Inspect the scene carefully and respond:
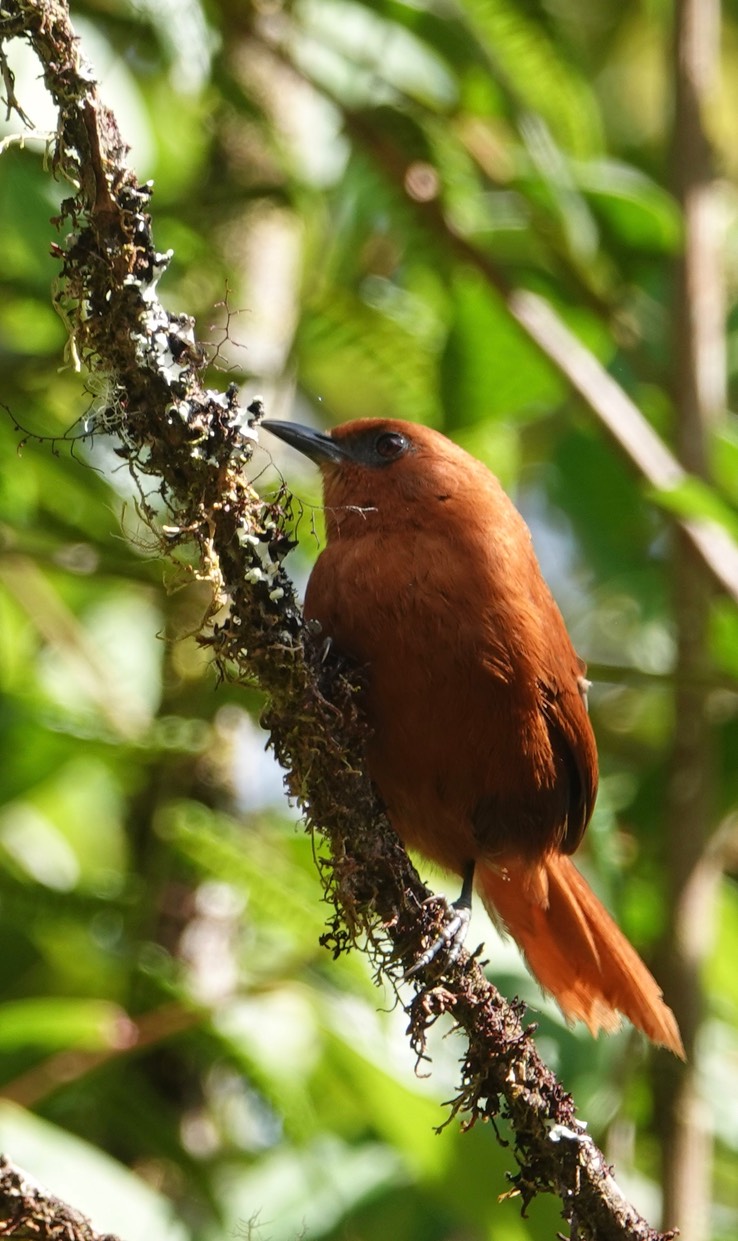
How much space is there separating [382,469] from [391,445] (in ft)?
0.32

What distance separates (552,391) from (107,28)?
5.16ft

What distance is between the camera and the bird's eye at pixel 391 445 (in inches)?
142

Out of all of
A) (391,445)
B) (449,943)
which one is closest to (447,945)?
(449,943)

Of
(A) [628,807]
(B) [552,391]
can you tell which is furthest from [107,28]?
(A) [628,807]

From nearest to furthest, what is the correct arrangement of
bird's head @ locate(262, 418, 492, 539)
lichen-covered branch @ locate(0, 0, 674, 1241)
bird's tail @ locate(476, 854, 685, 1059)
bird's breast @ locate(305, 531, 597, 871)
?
lichen-covered branch @ locate(0, 0, 674, 1241) < bird's breast @ locate(305, 531, 597, 871) < bird's head @ locate(262, 418, 492, 539) < bird's tail @ locate(476, 854, 685, 1059)

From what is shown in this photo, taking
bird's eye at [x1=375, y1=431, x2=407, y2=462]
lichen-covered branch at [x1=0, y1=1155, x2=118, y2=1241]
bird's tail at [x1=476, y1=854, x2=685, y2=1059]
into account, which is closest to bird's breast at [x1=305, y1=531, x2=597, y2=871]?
bird's tail at [x1=476, y1=854, x2=685, y2=1059]

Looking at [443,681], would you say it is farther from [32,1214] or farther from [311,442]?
[32,1214]

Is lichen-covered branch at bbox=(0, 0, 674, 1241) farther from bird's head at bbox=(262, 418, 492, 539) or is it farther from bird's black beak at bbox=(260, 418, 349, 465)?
bird's black beak at bbox=(260, 418, 349, 465)

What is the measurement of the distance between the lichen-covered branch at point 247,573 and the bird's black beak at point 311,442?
1.04 m

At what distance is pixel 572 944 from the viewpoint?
12.1 feet

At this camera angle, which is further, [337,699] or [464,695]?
[464,695]

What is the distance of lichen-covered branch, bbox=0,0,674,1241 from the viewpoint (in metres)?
2.14

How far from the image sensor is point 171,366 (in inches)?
86.2

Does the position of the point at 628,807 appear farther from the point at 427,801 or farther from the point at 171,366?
the point at 171,366
